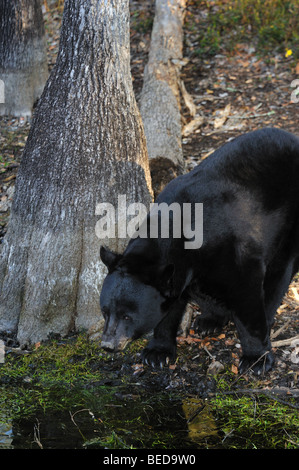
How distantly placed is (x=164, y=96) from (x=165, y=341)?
4736 mm

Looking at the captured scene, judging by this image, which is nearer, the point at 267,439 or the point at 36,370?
the point at 267,439

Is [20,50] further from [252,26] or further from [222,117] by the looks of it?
[252,26]

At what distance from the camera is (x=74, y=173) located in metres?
5.57

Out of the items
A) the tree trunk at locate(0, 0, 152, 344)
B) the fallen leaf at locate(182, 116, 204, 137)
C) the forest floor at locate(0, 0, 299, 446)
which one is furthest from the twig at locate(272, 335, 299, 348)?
the fallen leaf at locate(182, 116, 204, 137)

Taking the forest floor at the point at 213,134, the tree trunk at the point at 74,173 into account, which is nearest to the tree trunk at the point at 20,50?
the forest floor at the point at 213,134

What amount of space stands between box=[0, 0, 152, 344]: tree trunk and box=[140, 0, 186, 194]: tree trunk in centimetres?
149

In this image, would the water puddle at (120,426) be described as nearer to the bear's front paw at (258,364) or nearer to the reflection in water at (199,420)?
the reflection in water at (199,420)

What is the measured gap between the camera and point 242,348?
504 centimetres

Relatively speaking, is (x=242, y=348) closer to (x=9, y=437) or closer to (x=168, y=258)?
(x=168, y=258)

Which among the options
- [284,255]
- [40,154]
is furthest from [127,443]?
[40,154]

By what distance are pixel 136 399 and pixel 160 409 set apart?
24 cm

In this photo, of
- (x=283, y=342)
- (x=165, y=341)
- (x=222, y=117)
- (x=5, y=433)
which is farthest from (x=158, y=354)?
(x=222, y=117)

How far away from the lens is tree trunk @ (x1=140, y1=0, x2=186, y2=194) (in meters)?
7.34

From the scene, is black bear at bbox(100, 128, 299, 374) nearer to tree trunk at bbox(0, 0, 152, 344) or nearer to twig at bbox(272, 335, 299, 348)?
twig at bbox(272, 335, 299, 348)
